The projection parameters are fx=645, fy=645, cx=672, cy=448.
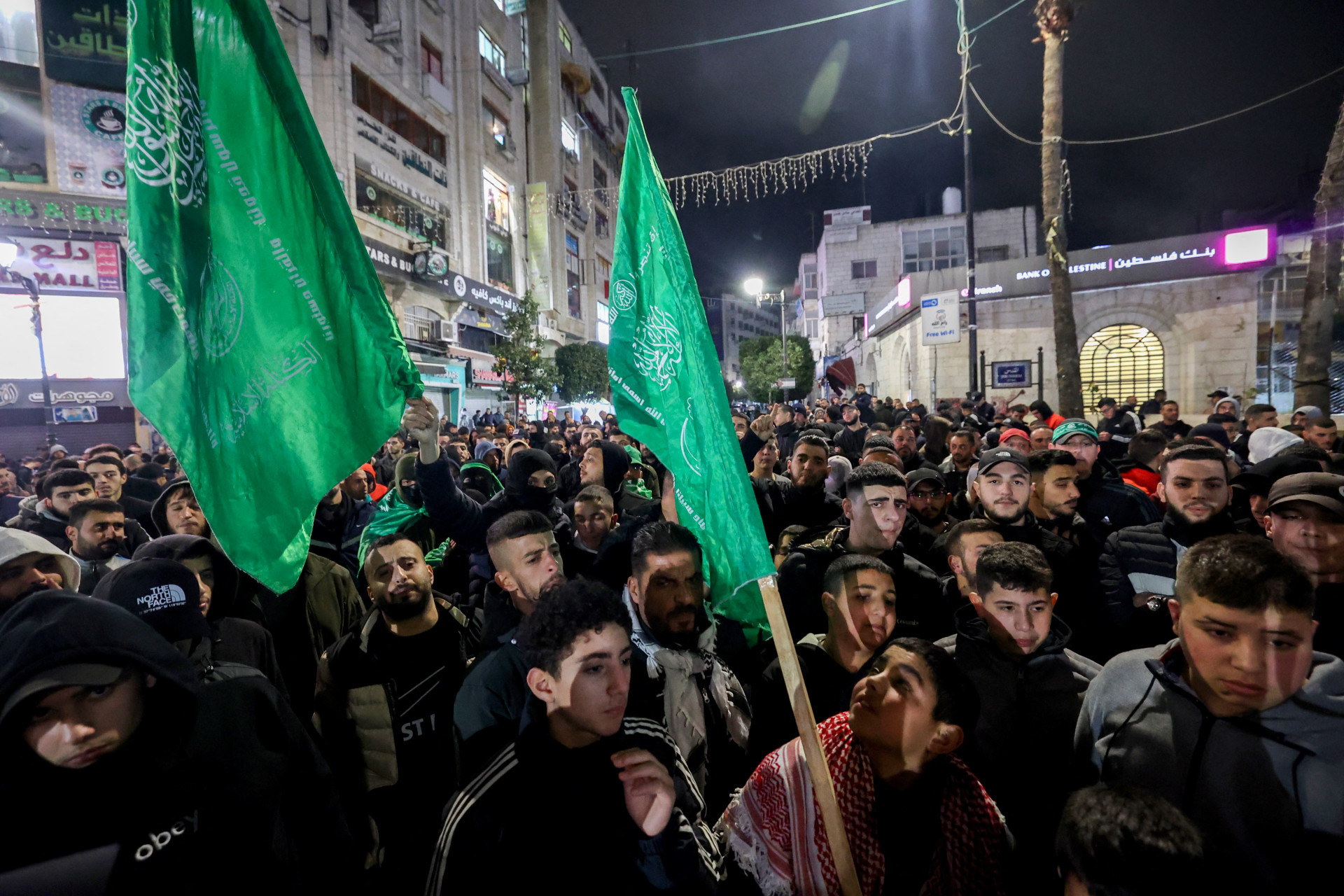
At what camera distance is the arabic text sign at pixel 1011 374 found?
78.3 ft

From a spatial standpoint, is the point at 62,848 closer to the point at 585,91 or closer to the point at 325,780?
the point at 325,780

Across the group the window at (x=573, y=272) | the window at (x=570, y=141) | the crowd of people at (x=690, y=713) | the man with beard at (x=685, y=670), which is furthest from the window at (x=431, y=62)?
the man with beard at (x=685, y=670)

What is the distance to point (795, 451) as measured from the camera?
559 cm

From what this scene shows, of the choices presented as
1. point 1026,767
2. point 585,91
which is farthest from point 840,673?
point 585,91

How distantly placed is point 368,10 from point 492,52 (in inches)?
509

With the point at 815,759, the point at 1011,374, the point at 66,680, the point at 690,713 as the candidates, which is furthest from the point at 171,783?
the point at 1011,374

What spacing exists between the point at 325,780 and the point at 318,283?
1.76 m

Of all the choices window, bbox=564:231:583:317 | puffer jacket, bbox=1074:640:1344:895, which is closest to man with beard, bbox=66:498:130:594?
puffer jacket, bbox=1074:640:1344:895

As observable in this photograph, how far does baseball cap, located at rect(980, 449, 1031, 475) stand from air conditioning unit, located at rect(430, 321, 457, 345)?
29.1 meters

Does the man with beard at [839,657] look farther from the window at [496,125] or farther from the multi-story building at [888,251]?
the multi-story building at [888,251]

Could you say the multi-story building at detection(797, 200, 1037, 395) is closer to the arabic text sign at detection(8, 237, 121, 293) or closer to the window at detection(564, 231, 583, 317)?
the window at detection(564, 231, 583, 317)

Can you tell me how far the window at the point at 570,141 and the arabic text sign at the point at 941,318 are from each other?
37.7 metres

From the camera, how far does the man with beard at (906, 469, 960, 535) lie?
520cm

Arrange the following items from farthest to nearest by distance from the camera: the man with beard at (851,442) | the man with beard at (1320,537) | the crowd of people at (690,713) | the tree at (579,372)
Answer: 1. the tree at (579,372)
2. the man with beard at (851,442)
3. the man with beard at (1320,537)
4. the crowd of people at (690,713)
